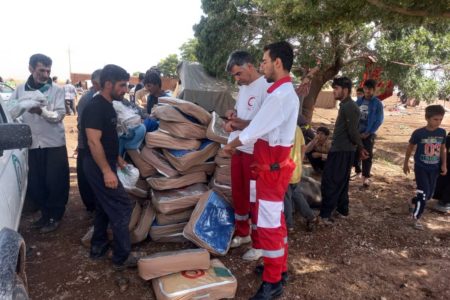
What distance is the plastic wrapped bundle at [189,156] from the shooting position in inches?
148

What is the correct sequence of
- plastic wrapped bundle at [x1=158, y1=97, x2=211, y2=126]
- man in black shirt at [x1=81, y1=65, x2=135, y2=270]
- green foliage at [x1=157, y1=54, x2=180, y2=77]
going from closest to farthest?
man in black shirt at [x1=81, y1=65, x2=135, y2=270] → plastic wrapped bundle at [x1=158, y1=97, x2=211, y2=126] → green foliage at [x1=157, y1=54, x2=180, y2=77]

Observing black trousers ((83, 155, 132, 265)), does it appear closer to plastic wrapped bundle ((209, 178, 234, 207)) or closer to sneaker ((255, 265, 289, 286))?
plastic wrapped bundle ((209, 178, 234, 207))

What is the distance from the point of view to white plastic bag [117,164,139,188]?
3395 mm

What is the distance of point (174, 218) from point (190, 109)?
1.20 meters

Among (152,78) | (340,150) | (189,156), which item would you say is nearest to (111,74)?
(189,156)

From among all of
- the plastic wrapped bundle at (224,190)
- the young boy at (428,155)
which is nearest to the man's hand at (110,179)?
the plastic wrapped bundle at (224,190)

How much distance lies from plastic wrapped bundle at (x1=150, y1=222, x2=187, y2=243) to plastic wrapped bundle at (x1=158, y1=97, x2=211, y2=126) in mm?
1170

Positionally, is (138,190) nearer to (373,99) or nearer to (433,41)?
(373,99)

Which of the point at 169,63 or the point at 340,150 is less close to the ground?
the point at 169,63

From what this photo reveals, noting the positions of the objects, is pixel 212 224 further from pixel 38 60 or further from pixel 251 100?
pixel 38 60

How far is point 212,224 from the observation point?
355 centimetres

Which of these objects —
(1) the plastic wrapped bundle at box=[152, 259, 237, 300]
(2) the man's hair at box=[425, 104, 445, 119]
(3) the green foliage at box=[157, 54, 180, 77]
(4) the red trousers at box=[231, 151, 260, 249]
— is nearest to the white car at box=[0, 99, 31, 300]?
(1) the plastic wrapped bundle at box=[152, 259, 237, 300]

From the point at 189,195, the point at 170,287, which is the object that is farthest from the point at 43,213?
the point at 170,287

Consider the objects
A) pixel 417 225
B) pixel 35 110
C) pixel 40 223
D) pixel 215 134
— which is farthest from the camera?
pixel 417 225
